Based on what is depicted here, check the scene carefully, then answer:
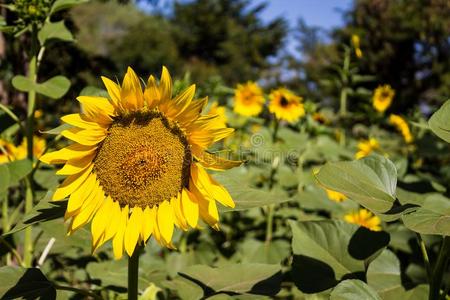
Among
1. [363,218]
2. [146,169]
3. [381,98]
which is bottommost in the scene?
[363,218]

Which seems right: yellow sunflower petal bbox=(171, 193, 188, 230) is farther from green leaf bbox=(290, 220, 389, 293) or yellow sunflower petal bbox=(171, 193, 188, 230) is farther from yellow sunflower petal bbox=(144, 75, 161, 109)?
green leaf bbox=(290, 220, 389, 293)

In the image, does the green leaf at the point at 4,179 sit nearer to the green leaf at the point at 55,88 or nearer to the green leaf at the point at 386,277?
the green leaf at the point at 55,88

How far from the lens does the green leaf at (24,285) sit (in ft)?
3.07

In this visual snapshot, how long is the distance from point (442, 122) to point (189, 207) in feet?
1.69

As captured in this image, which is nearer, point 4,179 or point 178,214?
point 178,214

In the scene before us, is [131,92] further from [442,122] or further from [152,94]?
[442,122]

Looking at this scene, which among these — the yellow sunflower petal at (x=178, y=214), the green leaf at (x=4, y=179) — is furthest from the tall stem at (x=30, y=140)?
the yellow sunflower petal at (x=178, y=214)

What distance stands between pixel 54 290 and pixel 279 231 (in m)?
1.51

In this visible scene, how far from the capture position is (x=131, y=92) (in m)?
0.86

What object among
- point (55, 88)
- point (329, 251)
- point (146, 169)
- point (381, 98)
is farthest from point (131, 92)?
point (381, 98)

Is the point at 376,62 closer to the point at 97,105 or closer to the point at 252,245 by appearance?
the point at 252,245

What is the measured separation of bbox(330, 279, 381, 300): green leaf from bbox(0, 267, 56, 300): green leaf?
0.53 meters

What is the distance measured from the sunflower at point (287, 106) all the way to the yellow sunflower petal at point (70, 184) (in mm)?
1963

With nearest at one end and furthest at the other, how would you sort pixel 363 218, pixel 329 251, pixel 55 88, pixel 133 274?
1. pixel 133 274
2. pixel 329 251
3. pixel 55 88
4. pixel 363 218
